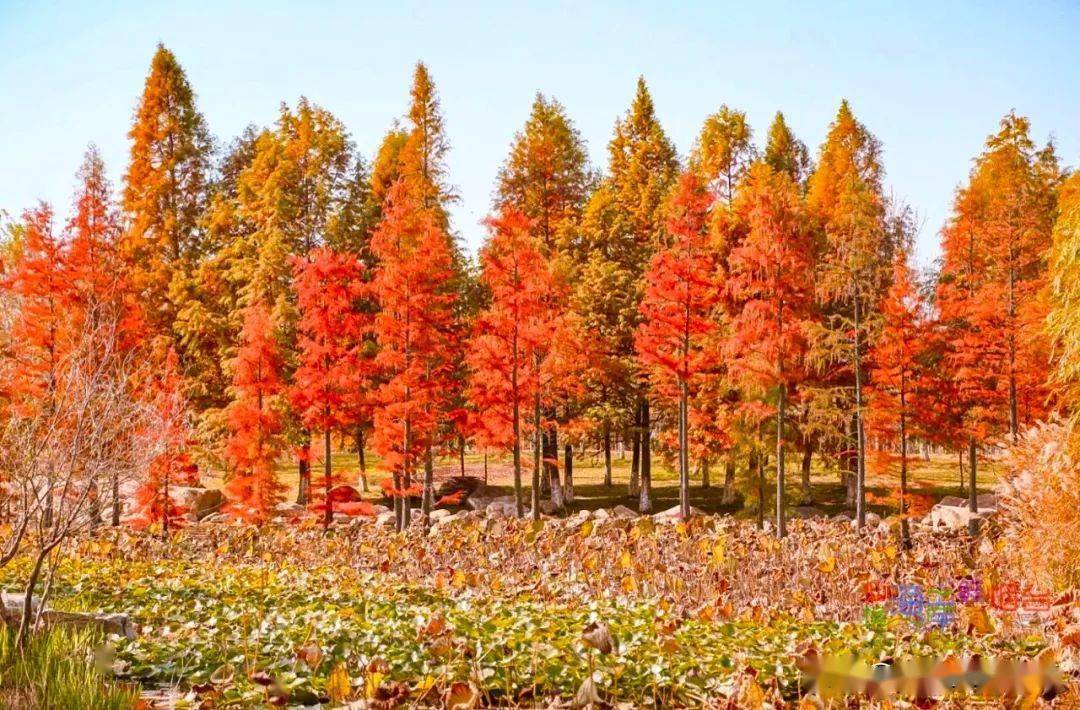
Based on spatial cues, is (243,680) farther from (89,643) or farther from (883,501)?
(883,501)

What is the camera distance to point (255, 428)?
68.5 feet

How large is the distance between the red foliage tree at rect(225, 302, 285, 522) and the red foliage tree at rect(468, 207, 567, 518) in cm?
481

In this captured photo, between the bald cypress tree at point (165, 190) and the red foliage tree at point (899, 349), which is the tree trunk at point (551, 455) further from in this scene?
the bald cypress tree at point (165, 190)

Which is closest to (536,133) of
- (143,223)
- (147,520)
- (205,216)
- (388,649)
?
(205,216)

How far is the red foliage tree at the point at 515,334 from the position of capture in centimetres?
2114

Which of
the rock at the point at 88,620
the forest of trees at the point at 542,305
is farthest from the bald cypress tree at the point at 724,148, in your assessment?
the rock at the point at 88,620

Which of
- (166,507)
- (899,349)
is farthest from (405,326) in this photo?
(899,349)

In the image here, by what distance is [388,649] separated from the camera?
663 cm

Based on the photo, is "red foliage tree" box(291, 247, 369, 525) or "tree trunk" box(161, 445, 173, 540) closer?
"tree trunk" box(161, 445, 173, 540)

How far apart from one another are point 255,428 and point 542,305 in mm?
7354

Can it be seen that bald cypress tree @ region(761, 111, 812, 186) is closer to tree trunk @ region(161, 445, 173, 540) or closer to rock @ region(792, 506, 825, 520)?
rock @ region(792, 506, 825, 520)

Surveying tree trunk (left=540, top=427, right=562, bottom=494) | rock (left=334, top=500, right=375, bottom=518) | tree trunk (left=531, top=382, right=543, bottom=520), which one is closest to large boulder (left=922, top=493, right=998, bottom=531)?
tree trunk (left=531, top=382, right=543, bottom=520)

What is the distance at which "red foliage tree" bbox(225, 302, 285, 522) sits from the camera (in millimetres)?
20609

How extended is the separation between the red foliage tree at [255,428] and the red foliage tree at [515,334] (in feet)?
15.8
